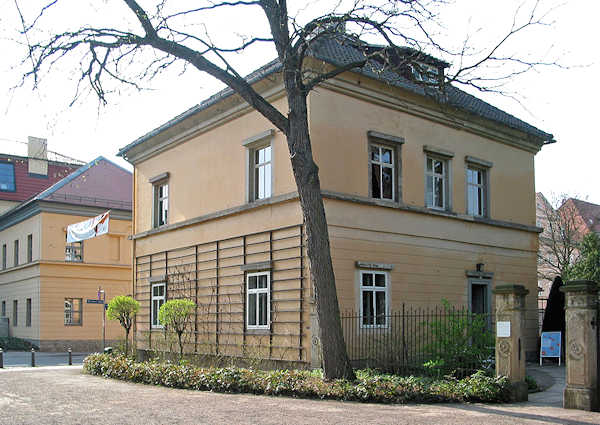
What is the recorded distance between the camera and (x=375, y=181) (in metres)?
18.0

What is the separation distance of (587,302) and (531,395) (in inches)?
118

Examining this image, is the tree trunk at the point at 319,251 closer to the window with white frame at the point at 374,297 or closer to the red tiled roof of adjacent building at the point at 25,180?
the window with white frame at the point at 374,297

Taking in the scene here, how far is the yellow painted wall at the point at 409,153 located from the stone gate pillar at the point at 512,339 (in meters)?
6.00

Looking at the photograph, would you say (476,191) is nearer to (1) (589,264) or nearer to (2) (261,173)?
(2) (261,173)

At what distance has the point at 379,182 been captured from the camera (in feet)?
59.3

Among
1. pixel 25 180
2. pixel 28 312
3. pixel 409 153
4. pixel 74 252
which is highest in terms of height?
pixel 25 180

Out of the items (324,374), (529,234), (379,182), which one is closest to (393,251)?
(379,182)

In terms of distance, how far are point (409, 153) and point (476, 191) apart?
369cm

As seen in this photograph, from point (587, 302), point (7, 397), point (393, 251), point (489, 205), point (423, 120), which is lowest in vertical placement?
point (7, 397)

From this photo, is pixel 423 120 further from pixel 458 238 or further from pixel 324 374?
pixel 324 374

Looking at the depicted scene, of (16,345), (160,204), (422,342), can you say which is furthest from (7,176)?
(422,342)

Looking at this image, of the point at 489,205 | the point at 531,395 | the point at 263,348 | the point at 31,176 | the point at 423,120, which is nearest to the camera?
the point at 531,395

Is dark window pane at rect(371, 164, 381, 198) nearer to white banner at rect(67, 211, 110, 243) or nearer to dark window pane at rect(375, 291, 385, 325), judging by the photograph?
dark window pane at rect(375, 291, 385, 325)

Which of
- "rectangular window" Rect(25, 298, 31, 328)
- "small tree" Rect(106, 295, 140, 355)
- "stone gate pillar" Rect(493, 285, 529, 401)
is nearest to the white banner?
"rectangular window" Rect(25, 298, 31, 328)
